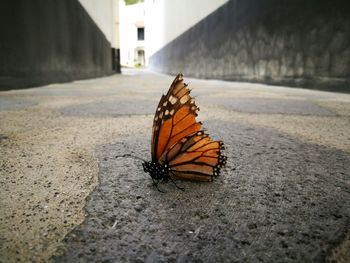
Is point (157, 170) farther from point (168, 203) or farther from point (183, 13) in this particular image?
point (183, 13)

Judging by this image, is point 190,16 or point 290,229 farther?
point 190,16

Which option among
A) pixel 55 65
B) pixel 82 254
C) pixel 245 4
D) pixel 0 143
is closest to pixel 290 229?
pixel 82 254

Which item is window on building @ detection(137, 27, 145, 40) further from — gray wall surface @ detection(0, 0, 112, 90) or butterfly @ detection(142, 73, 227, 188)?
butterfly @ detection(142, 73, 227, 188)

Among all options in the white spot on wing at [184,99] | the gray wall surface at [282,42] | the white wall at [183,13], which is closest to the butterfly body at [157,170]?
the white spot on wing at [184,99]

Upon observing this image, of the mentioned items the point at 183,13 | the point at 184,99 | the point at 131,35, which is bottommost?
the point at 184,99

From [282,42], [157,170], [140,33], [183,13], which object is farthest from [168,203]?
[140,33]

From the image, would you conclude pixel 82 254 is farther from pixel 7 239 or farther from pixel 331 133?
pixel 331 133
